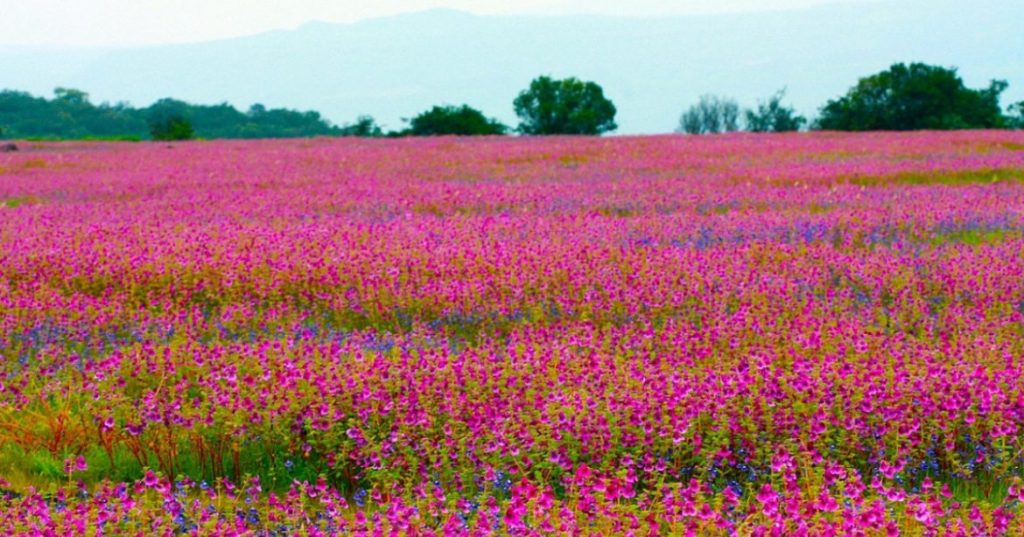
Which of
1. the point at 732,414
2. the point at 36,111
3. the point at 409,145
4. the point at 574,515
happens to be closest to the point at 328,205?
the point at 732,414

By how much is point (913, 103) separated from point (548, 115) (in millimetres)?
20767

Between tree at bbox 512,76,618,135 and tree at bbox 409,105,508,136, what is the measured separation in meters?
7.12

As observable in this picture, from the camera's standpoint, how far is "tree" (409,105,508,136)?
2128 inches

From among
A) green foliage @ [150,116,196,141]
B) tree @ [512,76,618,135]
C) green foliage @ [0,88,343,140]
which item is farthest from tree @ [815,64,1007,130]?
green foliage @ [150,116,196,141]

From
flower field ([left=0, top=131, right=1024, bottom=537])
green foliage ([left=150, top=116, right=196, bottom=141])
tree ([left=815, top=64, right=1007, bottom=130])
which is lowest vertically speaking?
flower field ([left=0, top=131, right=1024, bottom=537])

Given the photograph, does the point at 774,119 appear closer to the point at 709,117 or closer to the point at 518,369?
the point at 709,117

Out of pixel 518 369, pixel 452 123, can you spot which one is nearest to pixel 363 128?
→ pixel 452 123

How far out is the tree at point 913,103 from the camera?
2000 inches

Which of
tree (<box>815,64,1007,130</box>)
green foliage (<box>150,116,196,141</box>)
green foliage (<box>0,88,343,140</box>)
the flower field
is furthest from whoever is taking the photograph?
green foliage (<box>0,88,343,140</box>)

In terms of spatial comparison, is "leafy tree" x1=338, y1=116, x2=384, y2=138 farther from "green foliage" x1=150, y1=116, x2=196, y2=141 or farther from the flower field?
the flower field

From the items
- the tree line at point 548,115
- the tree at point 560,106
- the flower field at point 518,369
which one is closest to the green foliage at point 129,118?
the tree line at point 548,115

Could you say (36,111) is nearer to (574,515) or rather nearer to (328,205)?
(328,205)

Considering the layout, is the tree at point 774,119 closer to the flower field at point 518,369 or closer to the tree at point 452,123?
the tree at point 452,123

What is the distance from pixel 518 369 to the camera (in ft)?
16.7
